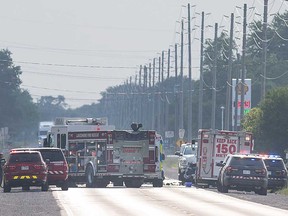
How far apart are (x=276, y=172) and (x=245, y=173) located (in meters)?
5.19

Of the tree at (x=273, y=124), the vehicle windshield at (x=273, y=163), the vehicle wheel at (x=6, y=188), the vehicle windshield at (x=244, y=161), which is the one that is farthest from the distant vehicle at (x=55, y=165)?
the tree at (x=273, y=124)

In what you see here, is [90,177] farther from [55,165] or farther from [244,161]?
[244,161]

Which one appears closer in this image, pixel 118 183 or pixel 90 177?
pixel 90 177

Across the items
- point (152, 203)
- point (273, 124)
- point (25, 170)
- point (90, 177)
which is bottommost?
point (152, 203)

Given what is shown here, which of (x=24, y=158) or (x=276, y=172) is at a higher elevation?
(x=24, y=158)

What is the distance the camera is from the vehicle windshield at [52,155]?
62094mm

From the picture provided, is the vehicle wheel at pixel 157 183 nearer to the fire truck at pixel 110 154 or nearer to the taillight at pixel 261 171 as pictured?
the fire truck at pixel 110 154

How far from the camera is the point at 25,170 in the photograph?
59188 mm

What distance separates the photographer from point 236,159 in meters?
61.4

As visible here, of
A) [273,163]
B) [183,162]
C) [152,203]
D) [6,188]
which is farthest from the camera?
[183,162]

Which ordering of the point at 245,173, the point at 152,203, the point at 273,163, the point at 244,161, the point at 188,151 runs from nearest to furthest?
A: the point at 152,203
the point at 245,173
the point at 244,161
the point at 273,163
the point at 188,151

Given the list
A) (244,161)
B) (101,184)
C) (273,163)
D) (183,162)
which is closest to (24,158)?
(101,184)

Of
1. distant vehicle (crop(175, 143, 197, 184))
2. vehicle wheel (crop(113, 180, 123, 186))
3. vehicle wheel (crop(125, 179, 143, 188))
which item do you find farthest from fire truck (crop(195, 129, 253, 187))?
distant vehicle (crop(175, 143, 197, 184))

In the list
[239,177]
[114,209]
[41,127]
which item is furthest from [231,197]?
[41,127]
